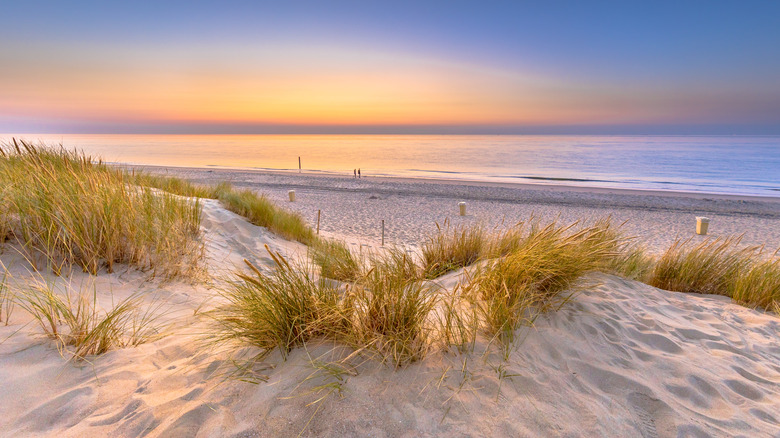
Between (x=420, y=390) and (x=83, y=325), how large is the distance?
7.25 feet

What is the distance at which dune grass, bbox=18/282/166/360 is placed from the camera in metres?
2.25

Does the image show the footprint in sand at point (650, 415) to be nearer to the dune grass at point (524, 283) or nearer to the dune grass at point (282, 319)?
the dune grass at point (524, 283)

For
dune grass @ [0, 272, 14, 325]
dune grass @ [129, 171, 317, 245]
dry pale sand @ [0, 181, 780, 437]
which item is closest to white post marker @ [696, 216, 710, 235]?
dry pale sand @ [0, 181, 780, 437]

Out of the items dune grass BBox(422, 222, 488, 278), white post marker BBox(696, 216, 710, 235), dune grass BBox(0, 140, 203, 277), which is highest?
dune grass BBox(0, 140, 203, 277)

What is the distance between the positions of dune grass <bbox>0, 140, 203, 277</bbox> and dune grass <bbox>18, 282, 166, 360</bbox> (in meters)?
0.54

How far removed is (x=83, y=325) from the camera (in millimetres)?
2295

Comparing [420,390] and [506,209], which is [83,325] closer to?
[420,390]

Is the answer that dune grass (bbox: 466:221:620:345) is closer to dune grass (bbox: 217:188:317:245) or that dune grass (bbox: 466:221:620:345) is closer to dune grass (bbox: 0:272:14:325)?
dune grass (bbox: 0:272:14:325)

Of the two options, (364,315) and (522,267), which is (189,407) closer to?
(364,315)

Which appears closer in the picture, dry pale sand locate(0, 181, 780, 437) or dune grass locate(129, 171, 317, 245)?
dry pale sand locate(0, 181, 780, 437)

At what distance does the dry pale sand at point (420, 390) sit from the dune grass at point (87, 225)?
1.11 ft

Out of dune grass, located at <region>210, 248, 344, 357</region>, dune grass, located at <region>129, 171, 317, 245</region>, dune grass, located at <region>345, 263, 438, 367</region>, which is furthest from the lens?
dune grass, located at <region>129, 171, 317, 245</region>

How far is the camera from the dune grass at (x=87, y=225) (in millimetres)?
3174

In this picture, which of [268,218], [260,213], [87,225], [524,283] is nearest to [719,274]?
[524,283]
